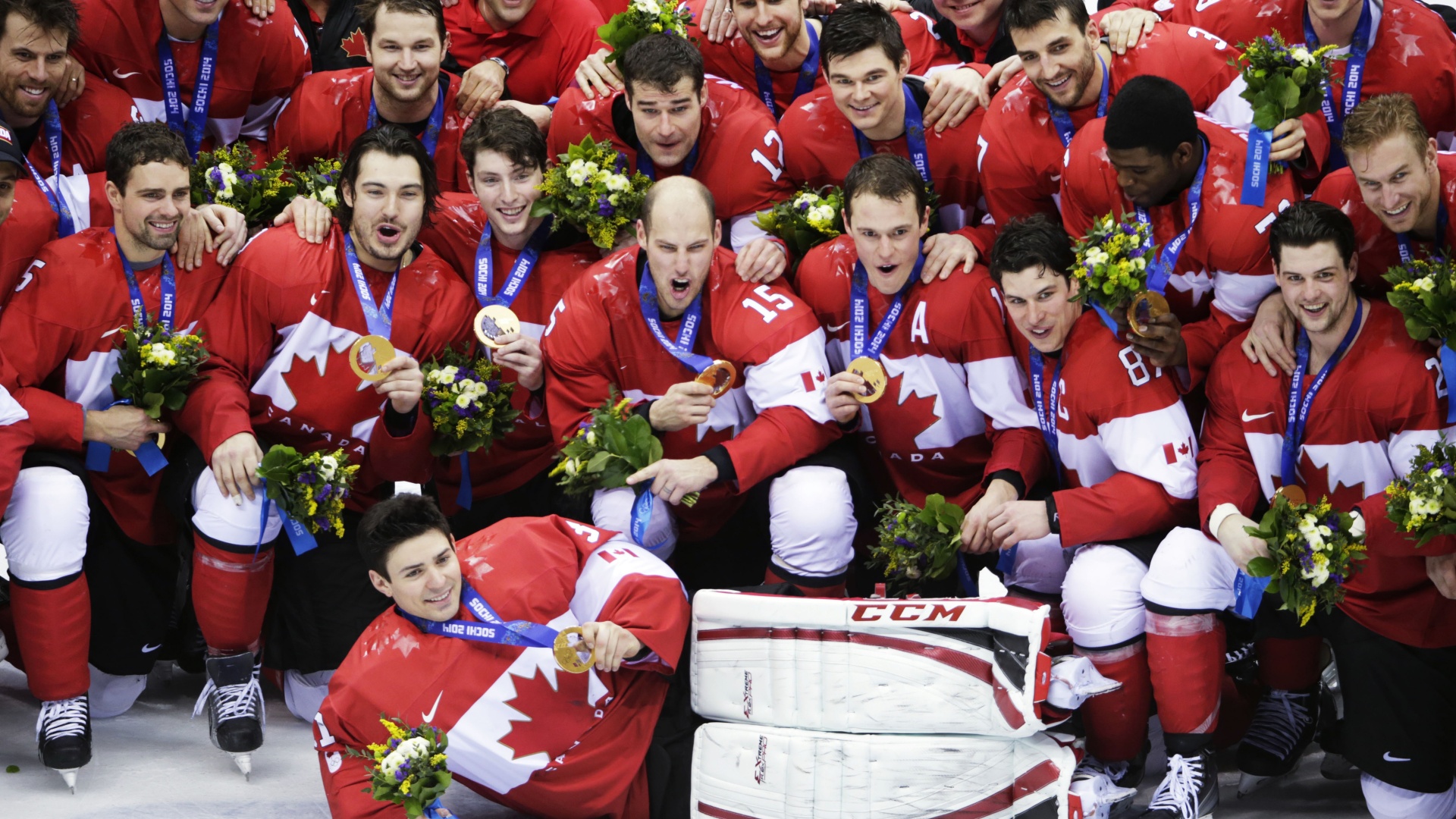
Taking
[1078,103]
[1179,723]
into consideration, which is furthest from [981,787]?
[1078,103]

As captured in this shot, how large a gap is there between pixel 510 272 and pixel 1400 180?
298cm

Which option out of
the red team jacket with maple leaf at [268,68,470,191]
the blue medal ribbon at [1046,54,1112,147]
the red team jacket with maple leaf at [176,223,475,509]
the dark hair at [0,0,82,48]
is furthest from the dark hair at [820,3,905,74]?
the dark hair at [0,0,82,48]

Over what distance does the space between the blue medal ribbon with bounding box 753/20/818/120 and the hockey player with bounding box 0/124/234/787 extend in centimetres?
214

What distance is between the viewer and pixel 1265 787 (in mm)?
5191

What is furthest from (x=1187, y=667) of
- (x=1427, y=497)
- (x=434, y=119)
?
(x=434, y=119)

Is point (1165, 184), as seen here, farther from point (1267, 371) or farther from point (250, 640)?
point (250, 640)

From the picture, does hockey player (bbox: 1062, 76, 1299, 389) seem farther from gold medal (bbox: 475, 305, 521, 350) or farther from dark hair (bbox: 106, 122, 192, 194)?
dark hair (bbox: 106, 122, 192, 194)

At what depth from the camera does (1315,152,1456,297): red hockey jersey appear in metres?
4.82

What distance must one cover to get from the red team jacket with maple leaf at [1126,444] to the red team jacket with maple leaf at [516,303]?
185cm

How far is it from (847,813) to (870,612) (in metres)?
0.57

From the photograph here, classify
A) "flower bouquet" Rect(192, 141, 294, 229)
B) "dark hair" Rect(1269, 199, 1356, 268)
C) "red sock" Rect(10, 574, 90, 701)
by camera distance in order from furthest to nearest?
1. "flower bouquet" Rect(192, 141, 294, 229)
2. "red sock" Rect(10, 574, 90, 701)
3. "dark hair" Rect(1269, 199, 1356, 268)

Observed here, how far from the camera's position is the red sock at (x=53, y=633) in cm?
518

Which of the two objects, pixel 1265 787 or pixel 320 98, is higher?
pixel 320 98

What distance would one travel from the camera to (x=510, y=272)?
5828 mm
